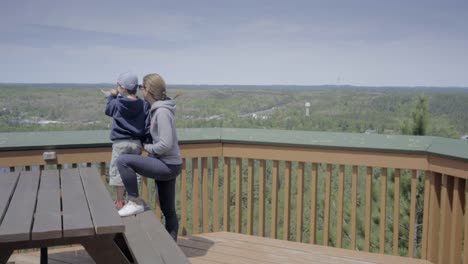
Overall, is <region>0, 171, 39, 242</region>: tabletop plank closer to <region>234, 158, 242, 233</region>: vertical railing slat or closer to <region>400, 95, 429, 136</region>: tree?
<region>234, 158, 242, 233</region>: vertical railing slat

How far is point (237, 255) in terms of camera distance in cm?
365

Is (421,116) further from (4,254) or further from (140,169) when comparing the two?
(4,254)

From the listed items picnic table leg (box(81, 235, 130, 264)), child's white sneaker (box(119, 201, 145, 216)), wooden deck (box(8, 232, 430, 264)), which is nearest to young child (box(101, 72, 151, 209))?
child's white sneaker (box(119, 201, 145, 216))

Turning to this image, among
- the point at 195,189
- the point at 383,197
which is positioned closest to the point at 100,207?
the point at 195,189

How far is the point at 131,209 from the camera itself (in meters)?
2.95

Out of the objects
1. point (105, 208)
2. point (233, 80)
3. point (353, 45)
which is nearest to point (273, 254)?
point (105, 208)

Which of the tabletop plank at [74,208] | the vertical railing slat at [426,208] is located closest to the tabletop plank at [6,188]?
the tabletop plank at [74,208]

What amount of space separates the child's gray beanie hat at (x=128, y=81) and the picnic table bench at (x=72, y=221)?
60cm

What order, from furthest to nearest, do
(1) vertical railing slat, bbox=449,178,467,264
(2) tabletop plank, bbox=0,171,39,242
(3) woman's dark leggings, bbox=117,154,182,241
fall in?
(1) vertical railing slat, bbox=449,178,467,264, (3) woman's dark leggings, bbox=117,154,182,241, (2) tabletop plank, bbox=0,171,39,242

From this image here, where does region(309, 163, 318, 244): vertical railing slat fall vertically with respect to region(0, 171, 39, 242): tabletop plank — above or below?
below

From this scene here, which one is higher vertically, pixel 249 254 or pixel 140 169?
pixel 140 169

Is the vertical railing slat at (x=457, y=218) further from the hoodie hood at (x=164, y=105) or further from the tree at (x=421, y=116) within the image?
the tree at (x=421, y=116)

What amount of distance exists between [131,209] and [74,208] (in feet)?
2.93

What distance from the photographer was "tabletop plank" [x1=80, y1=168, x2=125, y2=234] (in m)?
1.81
